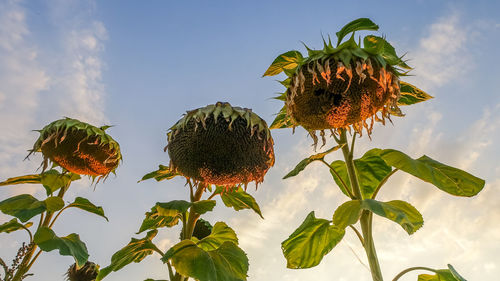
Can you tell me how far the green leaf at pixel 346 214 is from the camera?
1.82m

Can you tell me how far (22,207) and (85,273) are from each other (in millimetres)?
1421

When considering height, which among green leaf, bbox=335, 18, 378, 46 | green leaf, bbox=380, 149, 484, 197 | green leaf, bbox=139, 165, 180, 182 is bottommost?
green leaf, bbox=380, 149, 484, 197

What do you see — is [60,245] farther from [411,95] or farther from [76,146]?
[411,95]

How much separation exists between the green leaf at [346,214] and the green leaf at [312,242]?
0.34 metres

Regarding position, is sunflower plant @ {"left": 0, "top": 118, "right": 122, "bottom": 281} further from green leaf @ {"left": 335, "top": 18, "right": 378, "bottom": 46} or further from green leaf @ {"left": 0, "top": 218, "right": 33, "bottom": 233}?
green leaf @ {"left": 335, "top": 18, "right": 378, "bottom": 46}

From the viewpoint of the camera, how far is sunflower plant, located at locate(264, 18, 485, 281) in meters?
1.86

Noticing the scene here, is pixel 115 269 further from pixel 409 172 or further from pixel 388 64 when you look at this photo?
pixel 388 64

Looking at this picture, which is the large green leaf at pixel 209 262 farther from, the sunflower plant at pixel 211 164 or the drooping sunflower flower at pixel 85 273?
the drooping sunflower flower at pixel 85 273

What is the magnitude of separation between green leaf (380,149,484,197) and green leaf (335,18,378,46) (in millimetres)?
731

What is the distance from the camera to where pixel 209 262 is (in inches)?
85.5

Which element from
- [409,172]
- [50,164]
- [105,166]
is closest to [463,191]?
[409,172]

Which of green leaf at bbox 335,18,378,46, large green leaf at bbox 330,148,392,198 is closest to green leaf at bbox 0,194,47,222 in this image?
large green leaf at bbox 330,148,392,198

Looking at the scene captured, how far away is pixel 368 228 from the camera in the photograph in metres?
2.02

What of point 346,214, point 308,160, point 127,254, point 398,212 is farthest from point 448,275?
point 127,254
